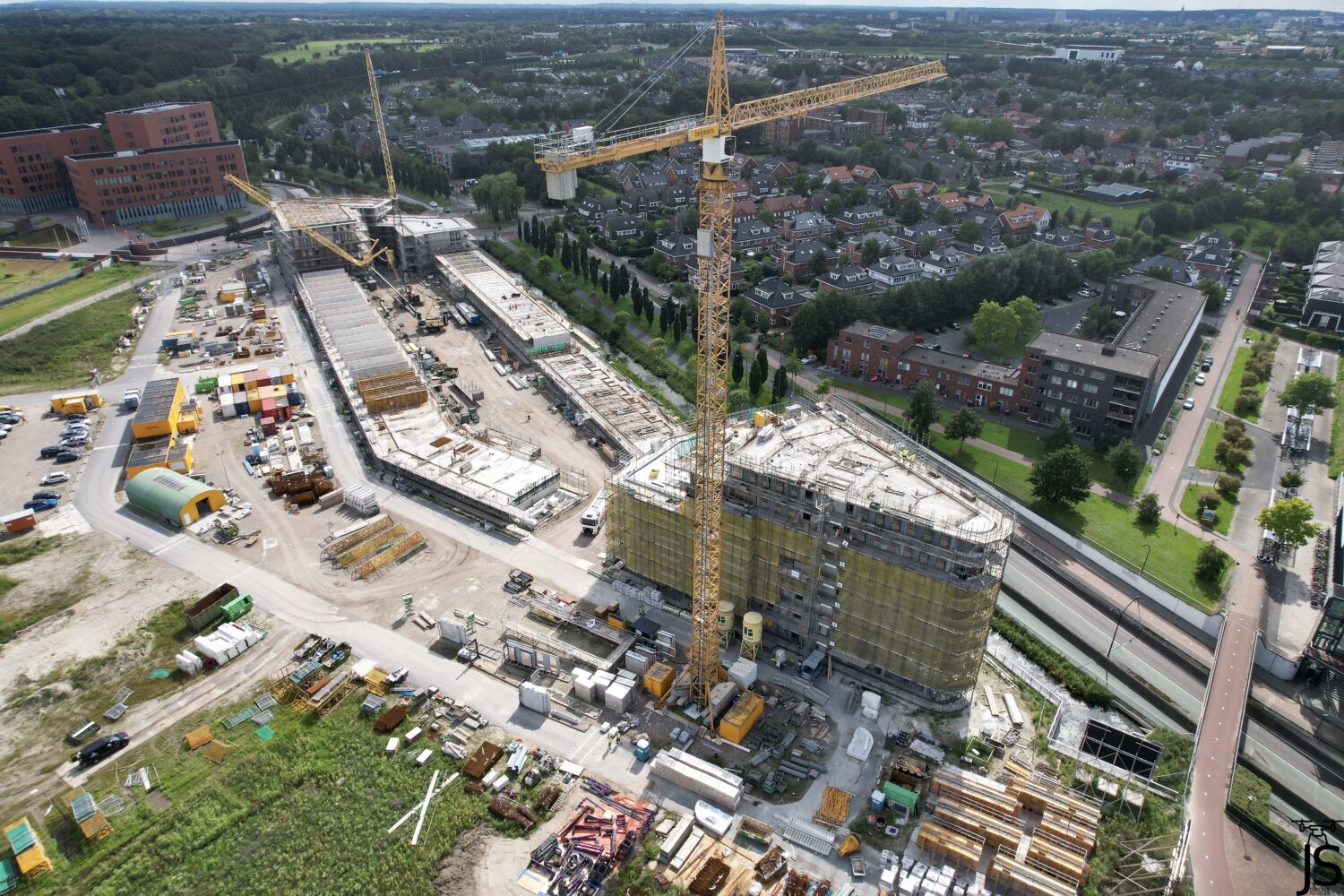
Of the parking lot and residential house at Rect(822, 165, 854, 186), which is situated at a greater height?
residential house at Rect(822, 165, 854, 186)

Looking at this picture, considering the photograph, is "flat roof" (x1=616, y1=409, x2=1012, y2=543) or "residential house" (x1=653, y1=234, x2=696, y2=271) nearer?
"flat roof" (x1=616, y1=409, x2=1012, y2=543)

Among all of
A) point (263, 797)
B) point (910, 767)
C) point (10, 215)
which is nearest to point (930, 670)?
point (910, 767)

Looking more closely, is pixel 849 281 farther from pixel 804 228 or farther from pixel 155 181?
pixel 155 181

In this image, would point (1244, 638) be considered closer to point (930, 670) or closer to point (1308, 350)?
point (930, 670)

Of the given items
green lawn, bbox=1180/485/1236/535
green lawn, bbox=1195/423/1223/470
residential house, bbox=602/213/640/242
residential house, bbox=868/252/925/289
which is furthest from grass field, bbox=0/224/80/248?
green lawn, bbox=1195/423/1223/470

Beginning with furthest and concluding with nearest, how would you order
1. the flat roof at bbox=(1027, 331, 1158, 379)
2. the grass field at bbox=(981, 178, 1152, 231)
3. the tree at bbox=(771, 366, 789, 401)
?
the grass field at bbox=(981, 178, 1152, 231) → the tree at bbox=(771, 366, 789, 401) → the flat roof at bbox=(1027, 331, 1158, 379)

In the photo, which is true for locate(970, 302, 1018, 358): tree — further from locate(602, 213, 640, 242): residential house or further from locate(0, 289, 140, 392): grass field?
locate(0, 289, 140, 392): grass field

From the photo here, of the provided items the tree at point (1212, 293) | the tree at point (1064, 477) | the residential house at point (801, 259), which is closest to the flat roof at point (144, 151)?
the residential house at point (801, 259)
